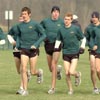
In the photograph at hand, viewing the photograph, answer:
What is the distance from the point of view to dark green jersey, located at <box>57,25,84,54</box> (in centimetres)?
1369

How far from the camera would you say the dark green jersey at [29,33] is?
13617 millimetres

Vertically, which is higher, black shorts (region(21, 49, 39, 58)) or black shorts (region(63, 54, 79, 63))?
black shorts (region(21, 49, 39, 58))

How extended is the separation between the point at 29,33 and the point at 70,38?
1049mm

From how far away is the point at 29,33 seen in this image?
1364 centimetres

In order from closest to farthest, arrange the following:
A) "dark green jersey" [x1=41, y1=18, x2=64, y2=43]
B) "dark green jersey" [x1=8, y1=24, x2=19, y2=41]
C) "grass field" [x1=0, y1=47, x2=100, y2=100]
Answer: "grass field" [x1=0, y1=47, x2=100, y2=100]
"dark green jersey" [x1=8, y1=24, x2=19, y2=41]
"dark green jersey" [x1=41, y1=18, x2=64, y2=43]

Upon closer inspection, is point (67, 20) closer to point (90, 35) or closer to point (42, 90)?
point (90, 35)

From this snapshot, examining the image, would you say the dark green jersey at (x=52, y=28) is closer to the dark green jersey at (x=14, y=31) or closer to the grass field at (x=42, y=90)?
the dark green jersey at (x=14, y=31)

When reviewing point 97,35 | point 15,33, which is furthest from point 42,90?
point 97,35

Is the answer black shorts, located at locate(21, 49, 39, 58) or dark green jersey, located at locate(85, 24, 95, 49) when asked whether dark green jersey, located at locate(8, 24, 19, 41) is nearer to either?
black shorts, located at locate(21, 49, 39, 58)

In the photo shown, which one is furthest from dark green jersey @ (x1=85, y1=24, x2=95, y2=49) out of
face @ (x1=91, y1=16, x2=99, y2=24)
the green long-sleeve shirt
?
face @ (x1=91, y1=16, x2=99, y2=24)

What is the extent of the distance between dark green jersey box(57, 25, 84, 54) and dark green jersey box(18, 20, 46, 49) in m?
0.48

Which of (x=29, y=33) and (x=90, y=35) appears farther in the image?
(x=90, y=35)

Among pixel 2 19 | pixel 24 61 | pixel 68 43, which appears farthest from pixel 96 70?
pixel 2 19

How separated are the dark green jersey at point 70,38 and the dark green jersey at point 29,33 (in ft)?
1.58
